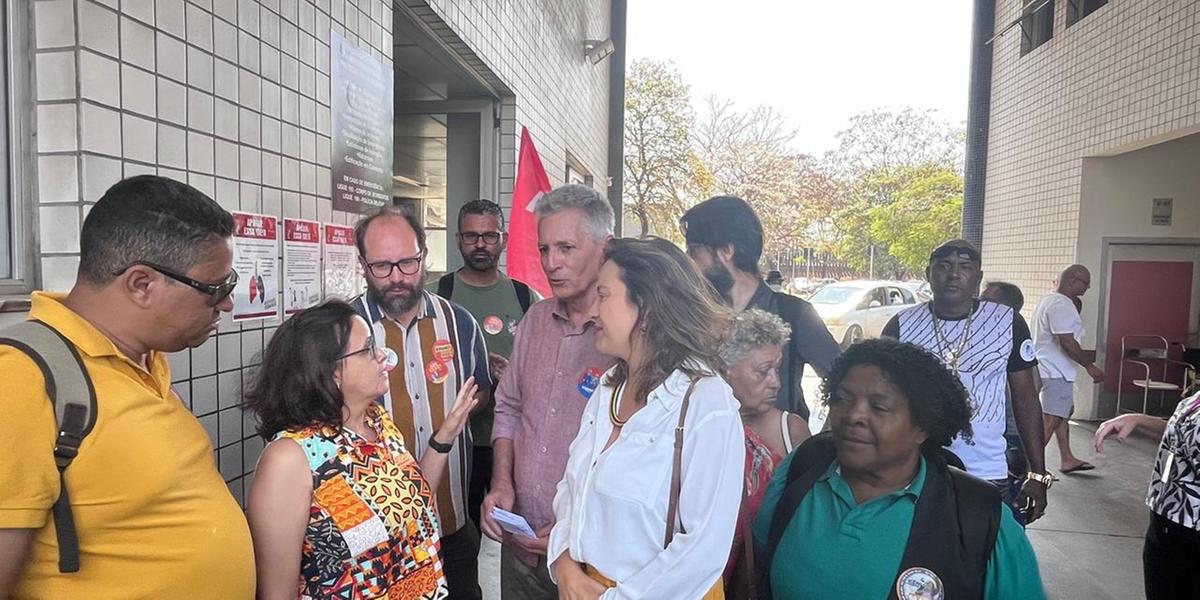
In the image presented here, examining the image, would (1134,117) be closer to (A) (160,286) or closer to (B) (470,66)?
(B) (470,66)

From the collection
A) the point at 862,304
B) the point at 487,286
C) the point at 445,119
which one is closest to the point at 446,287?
the point at 487,286

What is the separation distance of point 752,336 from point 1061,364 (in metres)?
5.12

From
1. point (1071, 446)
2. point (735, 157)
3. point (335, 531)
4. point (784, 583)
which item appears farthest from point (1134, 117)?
point (735, 157)

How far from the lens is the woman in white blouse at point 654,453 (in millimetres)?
1467

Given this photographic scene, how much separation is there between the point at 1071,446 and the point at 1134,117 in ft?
10.6

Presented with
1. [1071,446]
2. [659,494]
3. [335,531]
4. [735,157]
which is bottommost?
[1071,446]

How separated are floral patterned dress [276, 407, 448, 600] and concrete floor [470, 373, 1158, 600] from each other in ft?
6.10

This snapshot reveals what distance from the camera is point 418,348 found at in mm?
2254

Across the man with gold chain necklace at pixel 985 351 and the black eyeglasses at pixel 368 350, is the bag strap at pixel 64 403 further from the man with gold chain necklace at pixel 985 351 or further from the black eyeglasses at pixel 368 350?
the man with gold chain necklace at pixel 985 351

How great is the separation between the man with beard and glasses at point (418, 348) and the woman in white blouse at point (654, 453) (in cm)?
70

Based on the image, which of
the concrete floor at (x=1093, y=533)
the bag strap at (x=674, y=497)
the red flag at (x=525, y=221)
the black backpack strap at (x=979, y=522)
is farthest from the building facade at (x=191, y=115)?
the concrete floor at (x=1093, y=533)

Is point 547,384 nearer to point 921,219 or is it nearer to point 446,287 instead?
point 446,287

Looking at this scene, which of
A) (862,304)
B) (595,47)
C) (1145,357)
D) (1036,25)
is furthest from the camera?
(862,304)

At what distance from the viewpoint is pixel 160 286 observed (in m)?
1.23
